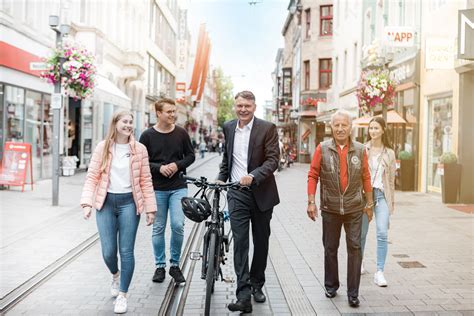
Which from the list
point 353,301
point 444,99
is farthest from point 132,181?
point 444,99

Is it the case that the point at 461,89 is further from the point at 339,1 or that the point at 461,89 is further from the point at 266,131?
the point at 339,1

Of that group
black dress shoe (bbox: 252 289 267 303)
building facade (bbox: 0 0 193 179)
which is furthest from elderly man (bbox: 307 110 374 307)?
building facade (bbox: 0 0 193 179)

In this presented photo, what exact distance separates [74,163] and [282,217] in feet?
36.4

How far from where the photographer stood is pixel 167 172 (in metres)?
5.97

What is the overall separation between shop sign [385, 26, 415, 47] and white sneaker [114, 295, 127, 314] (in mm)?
14293

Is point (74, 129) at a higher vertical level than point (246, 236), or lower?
higher

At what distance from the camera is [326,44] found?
139ft

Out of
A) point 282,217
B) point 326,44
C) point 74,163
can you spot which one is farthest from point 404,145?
point 326,44

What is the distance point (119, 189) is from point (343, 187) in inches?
80.4

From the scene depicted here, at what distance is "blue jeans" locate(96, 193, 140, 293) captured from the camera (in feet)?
16.8

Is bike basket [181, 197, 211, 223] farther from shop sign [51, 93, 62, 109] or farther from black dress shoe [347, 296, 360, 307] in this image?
shop sign [51, 93, 62, 109]

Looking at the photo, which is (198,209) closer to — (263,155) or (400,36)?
(263,155)

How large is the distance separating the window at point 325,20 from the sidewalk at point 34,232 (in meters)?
31.7

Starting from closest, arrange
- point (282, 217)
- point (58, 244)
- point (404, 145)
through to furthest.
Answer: point (58, 244), point (282, 217), point (404, 145)
